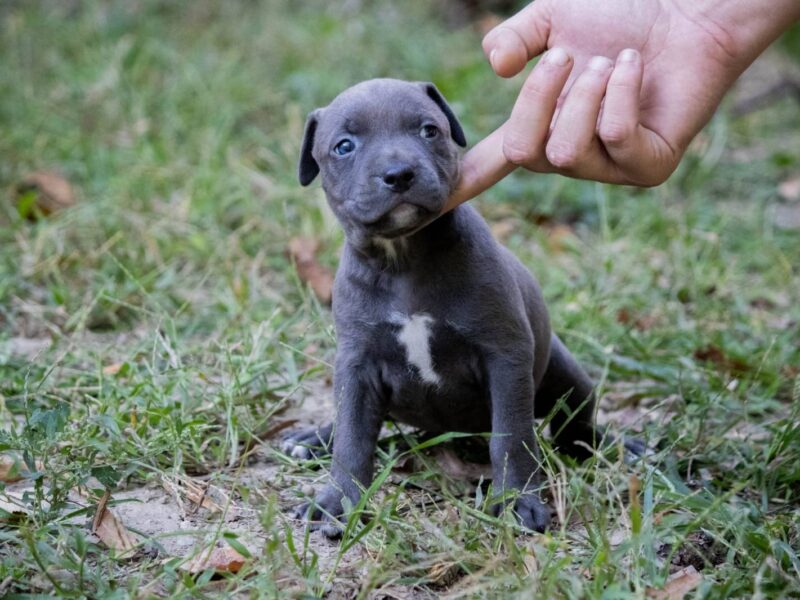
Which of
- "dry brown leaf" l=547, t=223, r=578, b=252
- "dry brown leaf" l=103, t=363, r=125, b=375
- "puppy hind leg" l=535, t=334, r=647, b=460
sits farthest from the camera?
"dry brown leaf" l=547, t=223, r=578, b=252

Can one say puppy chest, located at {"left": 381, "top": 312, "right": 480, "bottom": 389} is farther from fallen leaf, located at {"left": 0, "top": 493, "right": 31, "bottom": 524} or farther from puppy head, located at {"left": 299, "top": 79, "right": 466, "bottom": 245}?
fallen leaf, located at {"left": 0, "top": 493, "right": 31, "bottom": 524}

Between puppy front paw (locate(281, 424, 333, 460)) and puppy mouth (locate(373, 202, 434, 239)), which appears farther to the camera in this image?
puppy front paw (locate(281, 424, 333, 460))

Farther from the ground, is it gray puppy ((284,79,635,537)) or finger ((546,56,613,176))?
finger ((546,56,613,176))

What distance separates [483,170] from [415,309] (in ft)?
1.80

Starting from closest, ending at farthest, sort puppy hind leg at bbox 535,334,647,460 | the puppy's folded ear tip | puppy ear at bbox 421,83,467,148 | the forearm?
the forearm, puppy ear at bbox 421,83,467,148, the puppy's folded ear tip, puppy hind leg at bbox 535,334,647,460

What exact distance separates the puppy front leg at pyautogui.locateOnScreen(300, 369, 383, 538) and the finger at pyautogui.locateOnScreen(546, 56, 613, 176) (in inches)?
41.9

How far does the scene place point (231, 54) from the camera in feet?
32.4

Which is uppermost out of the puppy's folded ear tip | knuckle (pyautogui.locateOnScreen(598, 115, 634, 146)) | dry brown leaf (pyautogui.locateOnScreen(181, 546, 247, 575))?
knuckle (pyautogui.locateOnScreen(598, 115, 634, 146))

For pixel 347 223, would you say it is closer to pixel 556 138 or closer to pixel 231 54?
pixel 556 138

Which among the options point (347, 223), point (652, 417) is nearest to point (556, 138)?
point (347, 223)

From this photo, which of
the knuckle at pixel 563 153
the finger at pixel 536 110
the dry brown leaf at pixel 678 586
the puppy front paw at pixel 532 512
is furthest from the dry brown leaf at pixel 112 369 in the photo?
the dry brown leaf at pixel 678 586

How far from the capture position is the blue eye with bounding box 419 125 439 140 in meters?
3.67

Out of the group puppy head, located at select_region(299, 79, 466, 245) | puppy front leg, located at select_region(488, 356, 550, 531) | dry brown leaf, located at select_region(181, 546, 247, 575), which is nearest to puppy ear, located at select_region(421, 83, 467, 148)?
puppy head, located at select_region(299, 79, 466, 245)

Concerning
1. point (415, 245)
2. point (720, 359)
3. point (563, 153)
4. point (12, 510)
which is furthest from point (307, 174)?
Result: point (720, 359)
